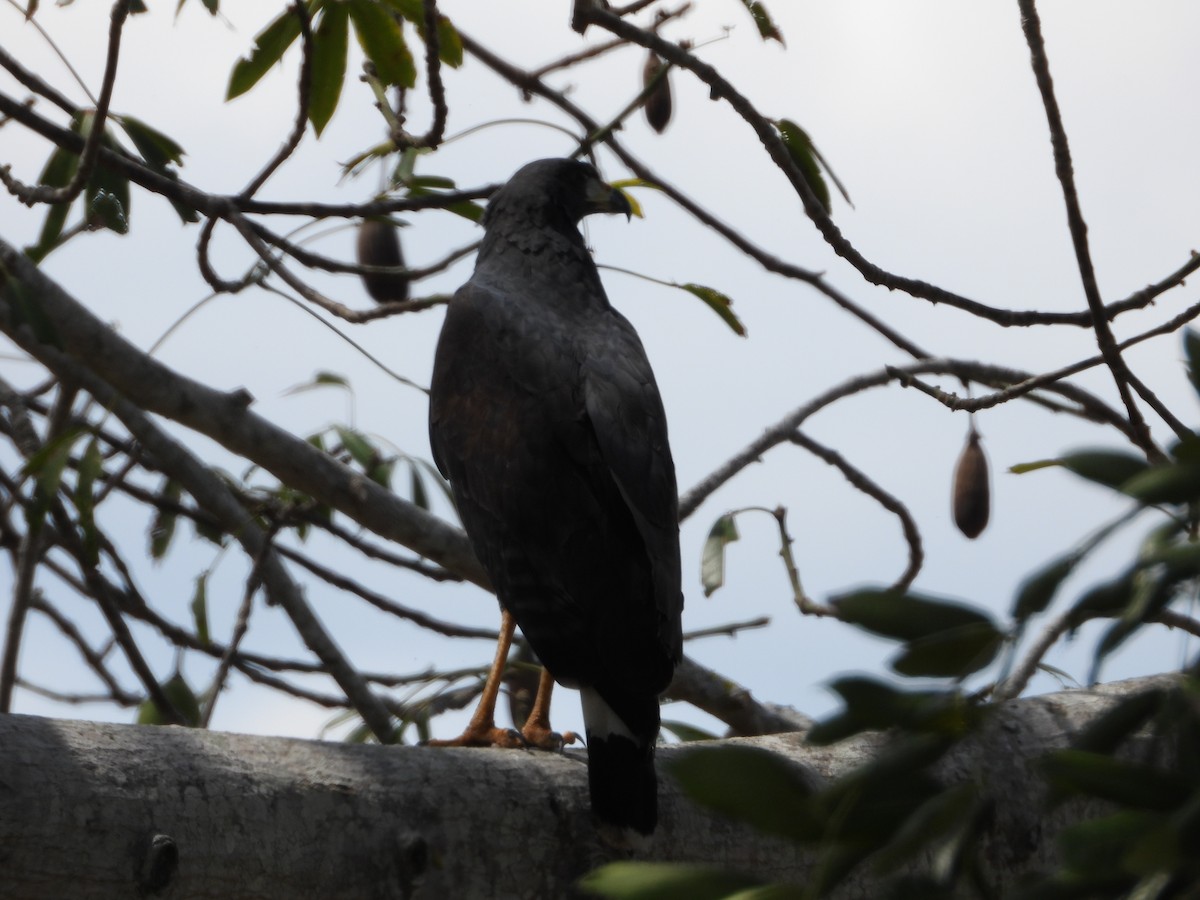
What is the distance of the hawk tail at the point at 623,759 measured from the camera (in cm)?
248

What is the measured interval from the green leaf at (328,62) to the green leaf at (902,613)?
2831mm

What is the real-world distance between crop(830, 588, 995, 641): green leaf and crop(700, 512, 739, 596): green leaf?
12.3 ft

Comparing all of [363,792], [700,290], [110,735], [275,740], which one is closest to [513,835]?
[363,792]

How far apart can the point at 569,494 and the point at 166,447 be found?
1526 mm

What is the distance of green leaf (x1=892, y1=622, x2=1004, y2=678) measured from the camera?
0.91 meters

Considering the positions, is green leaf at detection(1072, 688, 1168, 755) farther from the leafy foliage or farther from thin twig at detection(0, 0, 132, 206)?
thin twig at detection(0, 0, 132, 206)

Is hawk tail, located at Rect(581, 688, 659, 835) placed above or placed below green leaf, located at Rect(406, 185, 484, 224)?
below

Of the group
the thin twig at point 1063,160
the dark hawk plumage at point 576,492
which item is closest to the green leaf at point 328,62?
the dark hawk plumage at point 576,492

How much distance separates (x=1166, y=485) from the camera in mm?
877

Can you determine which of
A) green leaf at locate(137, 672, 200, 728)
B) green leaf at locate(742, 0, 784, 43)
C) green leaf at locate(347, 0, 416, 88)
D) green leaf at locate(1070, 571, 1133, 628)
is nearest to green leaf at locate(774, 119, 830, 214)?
green leaf at locate(742, 0, 784, 43)

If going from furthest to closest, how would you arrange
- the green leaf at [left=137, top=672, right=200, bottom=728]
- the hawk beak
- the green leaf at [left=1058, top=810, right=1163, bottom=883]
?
the hawk beak → the green leaf at [left=137, top=672, right=200, bottom=728] → the green leaf at [left=1058, top=810, right=1163, bottom=883]

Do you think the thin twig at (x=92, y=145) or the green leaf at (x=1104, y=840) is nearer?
the green leaf at (x=1104, y=840)

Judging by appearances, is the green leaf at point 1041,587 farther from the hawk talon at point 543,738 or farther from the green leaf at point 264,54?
the green leaf at point 264,54

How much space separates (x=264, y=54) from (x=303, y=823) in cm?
215
